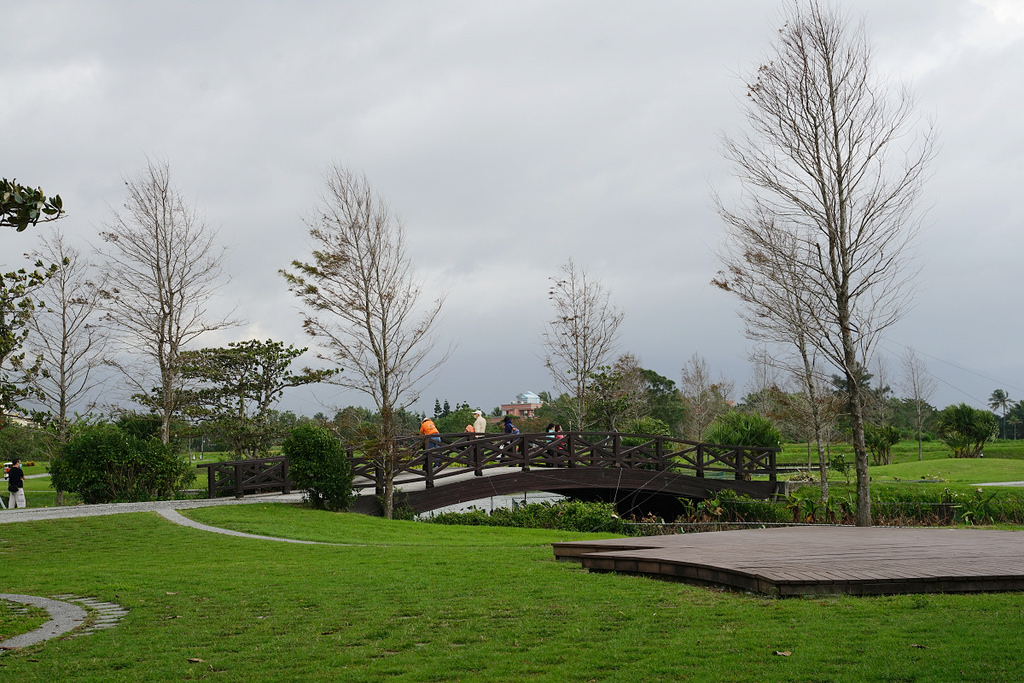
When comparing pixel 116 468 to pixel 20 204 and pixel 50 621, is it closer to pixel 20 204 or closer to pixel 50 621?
pixel 50 621

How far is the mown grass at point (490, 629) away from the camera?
5.43m

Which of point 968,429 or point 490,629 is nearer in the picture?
point 490,629

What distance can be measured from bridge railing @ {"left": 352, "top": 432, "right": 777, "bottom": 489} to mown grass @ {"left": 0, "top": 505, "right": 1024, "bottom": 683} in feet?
32.9

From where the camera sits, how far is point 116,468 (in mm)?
20375

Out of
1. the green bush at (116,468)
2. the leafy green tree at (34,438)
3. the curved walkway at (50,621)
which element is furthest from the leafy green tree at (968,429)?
the curved walkway at (50,621)

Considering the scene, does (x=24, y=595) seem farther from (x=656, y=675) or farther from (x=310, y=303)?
(x=310, y=303)

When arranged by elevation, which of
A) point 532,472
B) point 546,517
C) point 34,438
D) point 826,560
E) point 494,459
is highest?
point 34,438

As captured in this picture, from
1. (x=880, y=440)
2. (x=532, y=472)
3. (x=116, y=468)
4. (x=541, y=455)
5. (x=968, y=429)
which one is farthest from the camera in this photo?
(x=968, y=429)

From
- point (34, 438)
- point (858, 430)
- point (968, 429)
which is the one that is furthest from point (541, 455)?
point (968, 429)

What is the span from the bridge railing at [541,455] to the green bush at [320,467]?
1.13 meters

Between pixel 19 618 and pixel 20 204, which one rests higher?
pixel 20 204

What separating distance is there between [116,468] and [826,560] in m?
17.6

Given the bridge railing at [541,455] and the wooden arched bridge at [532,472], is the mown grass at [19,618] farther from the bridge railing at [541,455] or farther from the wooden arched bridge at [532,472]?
the bridge railing at [541,455]

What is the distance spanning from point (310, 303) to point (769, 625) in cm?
1679
